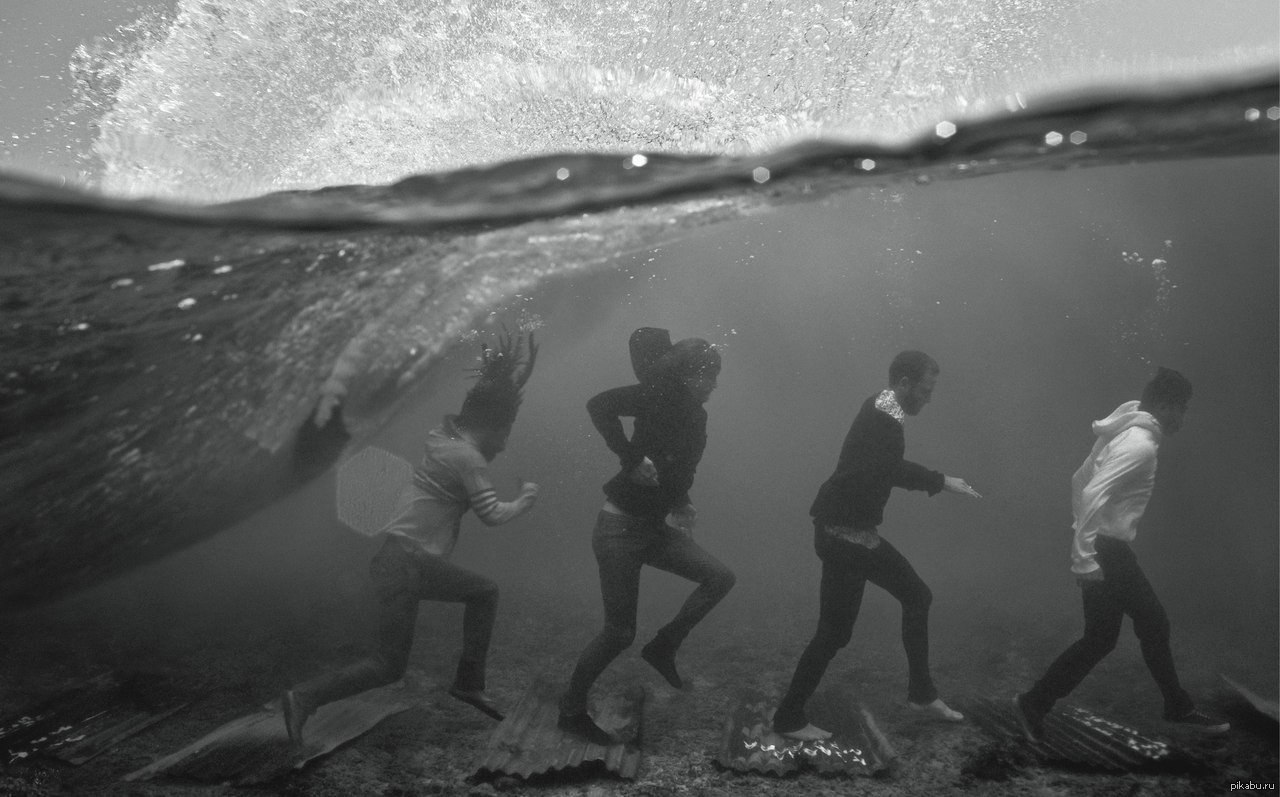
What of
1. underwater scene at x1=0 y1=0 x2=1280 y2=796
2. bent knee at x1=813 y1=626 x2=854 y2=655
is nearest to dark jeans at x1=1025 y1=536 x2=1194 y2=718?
underwater scene at x1=0 y1=0 x2=1280 y2=796

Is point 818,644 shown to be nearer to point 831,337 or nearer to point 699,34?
point 699,34

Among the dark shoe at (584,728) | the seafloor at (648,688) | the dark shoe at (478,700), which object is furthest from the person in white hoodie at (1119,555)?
the dark shoe at (478,700)

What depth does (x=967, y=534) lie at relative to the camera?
35.2 metres

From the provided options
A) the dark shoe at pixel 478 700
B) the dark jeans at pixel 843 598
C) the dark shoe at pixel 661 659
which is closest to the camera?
the dark jeans at pixel 843 598

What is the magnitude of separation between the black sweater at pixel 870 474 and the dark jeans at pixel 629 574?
1.14m

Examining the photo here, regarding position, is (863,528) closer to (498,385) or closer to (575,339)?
(498,385)

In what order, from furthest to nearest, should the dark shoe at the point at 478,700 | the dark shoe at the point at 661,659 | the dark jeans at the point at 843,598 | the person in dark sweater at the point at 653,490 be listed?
the dark shoe at the point at 661,659, the dark shoe at the point at 478,700, the person in dark sweater at the point at 653,490, the dark jeans at the point at 843,598

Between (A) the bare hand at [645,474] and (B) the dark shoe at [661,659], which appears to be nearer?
(A) the bare hand at [645,474]

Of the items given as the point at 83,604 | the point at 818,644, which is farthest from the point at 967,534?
the point at 83,604

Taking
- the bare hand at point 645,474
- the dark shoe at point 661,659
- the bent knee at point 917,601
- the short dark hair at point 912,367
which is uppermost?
the short dark hair at point 912,367

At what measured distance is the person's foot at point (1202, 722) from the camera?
459cm

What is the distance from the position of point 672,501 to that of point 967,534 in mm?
37704

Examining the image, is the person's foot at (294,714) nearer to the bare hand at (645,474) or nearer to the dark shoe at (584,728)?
the dark shoe at (584,728)

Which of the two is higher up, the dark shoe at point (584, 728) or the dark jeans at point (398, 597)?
the dark jeans at point (398, 597)
